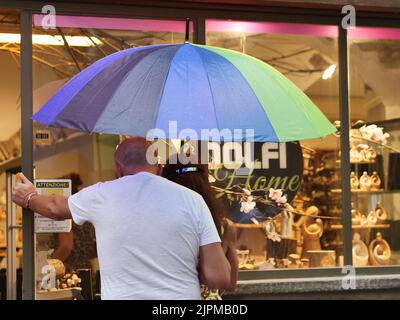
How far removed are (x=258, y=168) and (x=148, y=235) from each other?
9.03ft

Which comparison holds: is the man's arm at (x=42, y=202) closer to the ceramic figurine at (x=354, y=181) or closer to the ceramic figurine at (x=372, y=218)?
the ceramic figurine at (x=354, y=181)

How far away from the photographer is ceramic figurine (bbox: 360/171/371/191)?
5875mm

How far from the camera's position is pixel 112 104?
9.75ft

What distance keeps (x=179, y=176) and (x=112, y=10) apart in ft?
6.98

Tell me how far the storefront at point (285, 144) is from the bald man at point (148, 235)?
186 cm

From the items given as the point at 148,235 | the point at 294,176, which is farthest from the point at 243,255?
the point at 148,235

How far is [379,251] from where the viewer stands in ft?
18.9

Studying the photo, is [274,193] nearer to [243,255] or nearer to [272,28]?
[243,255]

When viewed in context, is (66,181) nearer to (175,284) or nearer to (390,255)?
(175,284)

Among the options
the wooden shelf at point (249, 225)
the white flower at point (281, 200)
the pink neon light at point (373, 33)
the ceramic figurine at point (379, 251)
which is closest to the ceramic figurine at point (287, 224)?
the white flower at point (281, 200)

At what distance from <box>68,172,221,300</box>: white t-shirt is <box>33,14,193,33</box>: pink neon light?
2378 millimetres

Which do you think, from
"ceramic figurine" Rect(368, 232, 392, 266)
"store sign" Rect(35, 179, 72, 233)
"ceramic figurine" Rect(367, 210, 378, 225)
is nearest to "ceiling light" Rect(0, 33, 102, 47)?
"store sign" Rect(35, 179, 72, 233)

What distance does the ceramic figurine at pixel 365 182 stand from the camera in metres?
5.88

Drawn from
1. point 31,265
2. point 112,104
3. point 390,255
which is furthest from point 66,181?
point 390,255
